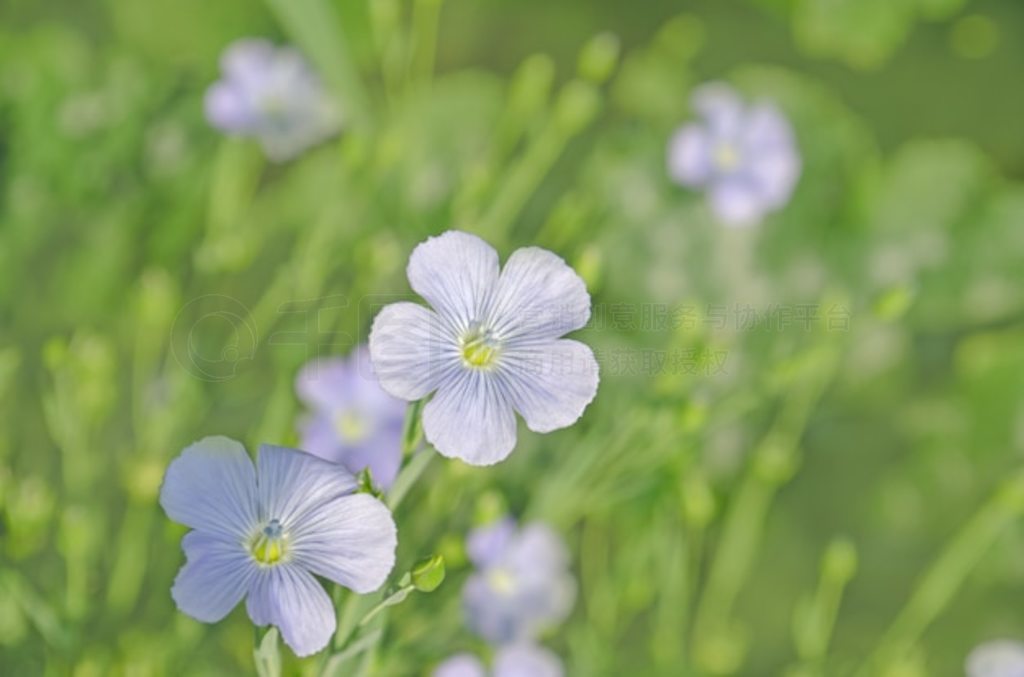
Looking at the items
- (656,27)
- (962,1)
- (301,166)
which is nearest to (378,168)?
(301,166)

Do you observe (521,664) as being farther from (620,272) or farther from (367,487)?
(620,272)

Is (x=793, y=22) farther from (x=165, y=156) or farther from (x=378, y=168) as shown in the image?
(x=165, y=156)

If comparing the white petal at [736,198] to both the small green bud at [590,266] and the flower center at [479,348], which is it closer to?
the small green bud at [590,266]

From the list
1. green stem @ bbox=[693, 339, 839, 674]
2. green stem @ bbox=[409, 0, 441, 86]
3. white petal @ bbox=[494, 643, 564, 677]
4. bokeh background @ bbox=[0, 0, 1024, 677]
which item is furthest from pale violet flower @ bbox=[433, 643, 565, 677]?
green stem @ bbox=[409, 0, 441, 86]

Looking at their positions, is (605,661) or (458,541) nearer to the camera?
(458,541)

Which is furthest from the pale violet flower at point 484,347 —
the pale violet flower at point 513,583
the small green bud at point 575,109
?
the small green bud at point 575,109

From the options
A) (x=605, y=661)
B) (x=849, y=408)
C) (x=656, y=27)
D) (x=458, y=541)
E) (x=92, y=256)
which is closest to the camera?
(x=458, y=541)

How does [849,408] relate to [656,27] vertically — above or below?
below
